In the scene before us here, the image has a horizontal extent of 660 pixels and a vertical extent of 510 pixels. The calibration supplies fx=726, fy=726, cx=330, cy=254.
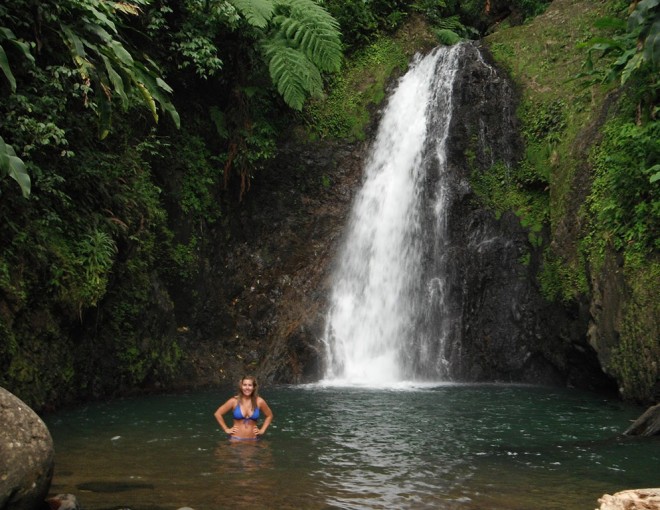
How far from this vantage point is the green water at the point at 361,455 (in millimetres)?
5816

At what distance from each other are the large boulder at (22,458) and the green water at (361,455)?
0.58m

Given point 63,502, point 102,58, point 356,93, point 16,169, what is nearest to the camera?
point 63,502

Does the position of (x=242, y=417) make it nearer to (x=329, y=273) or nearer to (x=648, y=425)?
(x=648, y=425)

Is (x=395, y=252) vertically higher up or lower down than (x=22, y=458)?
higher up

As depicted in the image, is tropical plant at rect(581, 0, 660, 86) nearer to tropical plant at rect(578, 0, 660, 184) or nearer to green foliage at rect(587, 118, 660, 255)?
tropical plant at rect(578, 0, 660, 184)

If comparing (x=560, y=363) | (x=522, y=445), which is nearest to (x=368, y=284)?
(x=560, y=363)

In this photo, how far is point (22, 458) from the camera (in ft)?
16.3

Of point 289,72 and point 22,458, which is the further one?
point 289,72

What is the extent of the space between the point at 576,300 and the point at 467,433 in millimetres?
4695

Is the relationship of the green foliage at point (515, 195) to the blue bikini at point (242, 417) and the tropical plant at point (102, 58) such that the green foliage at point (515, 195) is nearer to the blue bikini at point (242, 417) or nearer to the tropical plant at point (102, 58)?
the blue bikini at point (242, 417)

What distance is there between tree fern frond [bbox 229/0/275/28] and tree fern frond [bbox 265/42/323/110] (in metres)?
0.87

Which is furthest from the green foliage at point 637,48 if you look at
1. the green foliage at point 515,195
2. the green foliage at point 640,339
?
the green foliage at point 515,195

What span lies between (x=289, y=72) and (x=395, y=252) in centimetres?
410

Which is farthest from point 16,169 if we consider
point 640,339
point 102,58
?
point 640,339
